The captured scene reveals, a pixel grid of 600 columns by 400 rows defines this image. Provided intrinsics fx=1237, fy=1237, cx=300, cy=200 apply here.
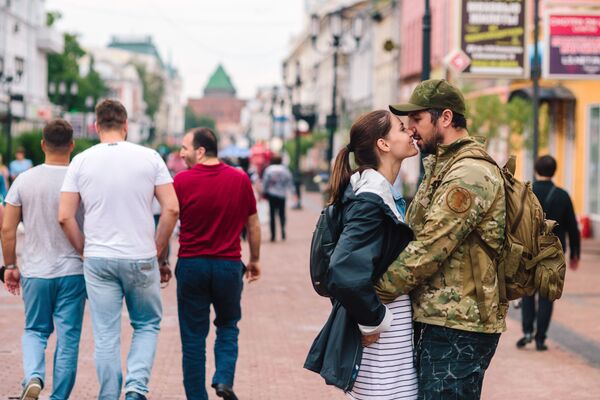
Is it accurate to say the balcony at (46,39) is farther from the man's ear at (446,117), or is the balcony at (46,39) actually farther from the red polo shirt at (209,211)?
the man's ear at (446,117)

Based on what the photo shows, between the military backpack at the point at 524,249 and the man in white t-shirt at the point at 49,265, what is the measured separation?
10.1 ft

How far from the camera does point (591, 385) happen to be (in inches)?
355

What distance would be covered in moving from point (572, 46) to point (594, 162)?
6.53 m

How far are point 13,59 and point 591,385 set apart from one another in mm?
54159

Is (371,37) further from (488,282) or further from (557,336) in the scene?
(488,282)

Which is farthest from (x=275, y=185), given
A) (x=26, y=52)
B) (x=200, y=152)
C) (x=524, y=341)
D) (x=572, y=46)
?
(x=26, y=52)

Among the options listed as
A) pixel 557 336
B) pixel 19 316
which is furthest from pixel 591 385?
pixel 19 316

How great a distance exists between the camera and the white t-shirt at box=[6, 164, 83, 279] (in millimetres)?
6918

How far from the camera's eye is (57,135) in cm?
700

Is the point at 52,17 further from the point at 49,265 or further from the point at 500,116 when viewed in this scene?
the point at 49,265

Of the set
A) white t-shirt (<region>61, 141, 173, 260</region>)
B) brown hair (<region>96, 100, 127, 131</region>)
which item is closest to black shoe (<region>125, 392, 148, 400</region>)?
white t-shirt (<region>61, 141, 173, 260</region>)

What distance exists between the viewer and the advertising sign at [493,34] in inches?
774

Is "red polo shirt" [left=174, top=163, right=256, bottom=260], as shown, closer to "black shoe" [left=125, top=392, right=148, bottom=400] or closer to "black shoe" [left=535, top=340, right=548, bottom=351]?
"black shoe" [left=125, top=392, right=148, bottom=400]

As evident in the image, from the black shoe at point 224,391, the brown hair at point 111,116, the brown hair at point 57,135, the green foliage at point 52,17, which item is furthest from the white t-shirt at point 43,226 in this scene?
the green foliage at point 52,17
